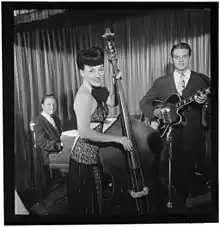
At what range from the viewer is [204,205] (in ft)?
7.11

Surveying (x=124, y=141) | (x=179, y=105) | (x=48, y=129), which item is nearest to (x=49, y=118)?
(x=48, y=129)

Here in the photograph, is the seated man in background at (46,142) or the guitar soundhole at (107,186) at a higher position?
the seated man in background at (46,142)

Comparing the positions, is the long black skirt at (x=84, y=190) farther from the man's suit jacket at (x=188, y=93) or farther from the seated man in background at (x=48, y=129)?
the man's suit jacket at (x=188, y=93)

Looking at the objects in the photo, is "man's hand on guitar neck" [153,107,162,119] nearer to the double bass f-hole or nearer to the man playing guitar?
the man playing guitar

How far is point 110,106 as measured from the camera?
2.13m

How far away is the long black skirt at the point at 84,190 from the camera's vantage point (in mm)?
2117

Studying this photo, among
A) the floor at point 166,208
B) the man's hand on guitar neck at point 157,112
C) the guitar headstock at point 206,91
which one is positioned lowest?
the floor at point 166,208

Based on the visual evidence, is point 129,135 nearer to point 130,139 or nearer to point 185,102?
point 130,139

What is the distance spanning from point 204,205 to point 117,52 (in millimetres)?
1000

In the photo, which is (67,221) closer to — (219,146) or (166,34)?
(219,146)

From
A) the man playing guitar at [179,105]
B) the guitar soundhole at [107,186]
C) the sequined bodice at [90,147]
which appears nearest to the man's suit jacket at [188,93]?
the man playing guitar at [179,105]

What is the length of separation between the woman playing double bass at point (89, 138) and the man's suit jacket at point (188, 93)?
0.65 feet

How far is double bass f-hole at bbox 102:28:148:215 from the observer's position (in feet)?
6.97

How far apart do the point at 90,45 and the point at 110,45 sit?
0.37 feet
